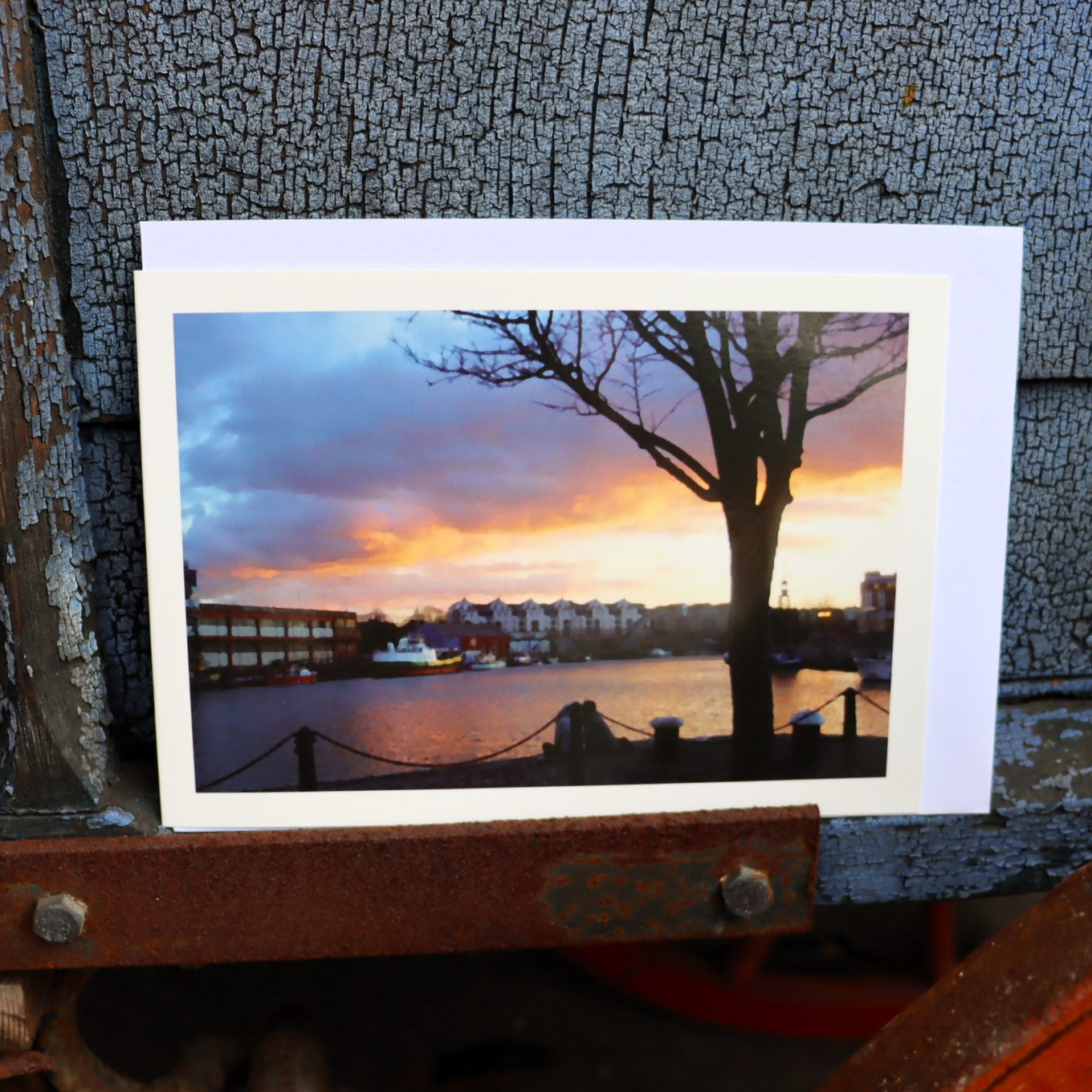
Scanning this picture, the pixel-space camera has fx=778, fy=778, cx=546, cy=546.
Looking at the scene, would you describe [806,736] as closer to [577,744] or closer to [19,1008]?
[577,744]

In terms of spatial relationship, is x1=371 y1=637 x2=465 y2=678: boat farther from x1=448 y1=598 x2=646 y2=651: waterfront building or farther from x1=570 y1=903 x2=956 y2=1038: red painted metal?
x1=570 y1=903 x2=956 y2=1038: red painted metal

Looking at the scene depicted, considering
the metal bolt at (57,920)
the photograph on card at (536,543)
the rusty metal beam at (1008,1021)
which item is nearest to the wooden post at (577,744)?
the photograph on card at (536,543)

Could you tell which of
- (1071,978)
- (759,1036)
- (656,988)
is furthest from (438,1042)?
(1071,978)

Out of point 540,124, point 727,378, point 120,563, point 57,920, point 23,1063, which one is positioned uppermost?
point 540,124

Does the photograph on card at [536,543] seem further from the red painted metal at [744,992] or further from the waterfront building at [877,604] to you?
the red painted metal at [744,992]

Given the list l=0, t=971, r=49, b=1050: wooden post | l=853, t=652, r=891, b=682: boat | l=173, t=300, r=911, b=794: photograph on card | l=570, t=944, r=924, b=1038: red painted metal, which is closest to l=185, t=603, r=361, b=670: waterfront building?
l=173, t=300, r=911, b=794: photograph on card

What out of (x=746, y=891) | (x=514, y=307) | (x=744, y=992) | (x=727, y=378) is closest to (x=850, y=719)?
(x=746, y=891)

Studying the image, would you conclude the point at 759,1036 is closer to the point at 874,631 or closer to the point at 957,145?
the point at 874,631
